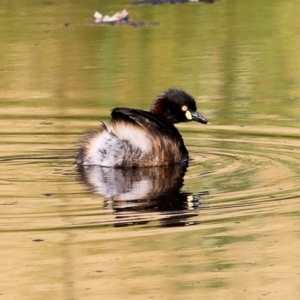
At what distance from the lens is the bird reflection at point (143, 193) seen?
22.5 feet

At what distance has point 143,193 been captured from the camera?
7605 millimetres

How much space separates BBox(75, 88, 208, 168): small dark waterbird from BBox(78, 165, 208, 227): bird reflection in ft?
0.23

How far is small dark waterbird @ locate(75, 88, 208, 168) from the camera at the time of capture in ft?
28.1

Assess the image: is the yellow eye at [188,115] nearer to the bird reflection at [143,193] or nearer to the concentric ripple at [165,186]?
the concentric ripple at [165,186]

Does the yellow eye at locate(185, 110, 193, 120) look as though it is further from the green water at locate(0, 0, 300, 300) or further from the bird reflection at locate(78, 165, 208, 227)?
the bird reflection at locate(78, 165, 208, 227)

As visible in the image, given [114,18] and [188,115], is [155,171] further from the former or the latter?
[114,18]

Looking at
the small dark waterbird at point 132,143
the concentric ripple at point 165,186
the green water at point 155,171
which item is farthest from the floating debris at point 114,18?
the small dark waterbird at point 132,143

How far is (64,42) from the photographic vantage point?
14055 mm

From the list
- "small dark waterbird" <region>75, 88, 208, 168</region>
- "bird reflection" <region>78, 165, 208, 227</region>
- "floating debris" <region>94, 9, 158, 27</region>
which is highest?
"floating debris" <region>94, 9, 158, 27</region>

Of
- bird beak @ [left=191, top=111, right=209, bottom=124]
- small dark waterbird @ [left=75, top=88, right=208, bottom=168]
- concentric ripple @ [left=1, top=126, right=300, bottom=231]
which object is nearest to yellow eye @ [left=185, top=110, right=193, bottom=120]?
bird beak @ [left=191, top=111, right=209, bottom=124]

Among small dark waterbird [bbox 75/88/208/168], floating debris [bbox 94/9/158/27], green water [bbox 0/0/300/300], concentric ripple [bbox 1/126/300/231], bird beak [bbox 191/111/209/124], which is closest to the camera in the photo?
green water [bbox 0/0/300/300]

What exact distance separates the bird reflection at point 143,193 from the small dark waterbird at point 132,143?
70mm

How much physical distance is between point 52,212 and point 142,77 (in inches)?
208

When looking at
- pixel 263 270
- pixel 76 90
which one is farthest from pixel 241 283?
pixel 76 90
